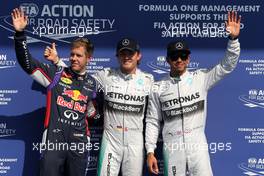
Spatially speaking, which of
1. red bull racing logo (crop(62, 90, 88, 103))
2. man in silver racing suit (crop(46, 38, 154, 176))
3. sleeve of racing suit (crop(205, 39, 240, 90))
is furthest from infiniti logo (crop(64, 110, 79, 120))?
sleeve of racing suit (crop(205, 39, 240, 90))

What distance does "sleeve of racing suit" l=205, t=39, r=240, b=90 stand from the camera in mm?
3377

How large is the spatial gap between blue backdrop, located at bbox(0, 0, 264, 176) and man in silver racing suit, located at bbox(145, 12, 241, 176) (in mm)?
439

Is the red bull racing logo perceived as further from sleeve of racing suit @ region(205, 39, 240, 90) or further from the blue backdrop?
sleeve of racing suit @ region(205, 39, 240, 90)

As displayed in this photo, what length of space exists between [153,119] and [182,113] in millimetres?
247

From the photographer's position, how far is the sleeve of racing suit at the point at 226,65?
133 inches

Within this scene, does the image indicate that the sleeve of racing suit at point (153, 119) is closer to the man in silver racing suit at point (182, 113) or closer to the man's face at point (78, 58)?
the man in silver racing suit at point (182, 113)

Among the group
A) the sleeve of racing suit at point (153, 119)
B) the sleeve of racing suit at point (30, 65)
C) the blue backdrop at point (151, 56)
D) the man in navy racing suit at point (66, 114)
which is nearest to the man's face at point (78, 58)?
the man in navy racing suit at point (66, 114)

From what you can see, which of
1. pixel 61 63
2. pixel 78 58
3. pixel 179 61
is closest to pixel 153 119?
pixel 179 61

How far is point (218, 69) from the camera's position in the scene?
11.5 feet

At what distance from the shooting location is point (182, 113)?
3564 mm

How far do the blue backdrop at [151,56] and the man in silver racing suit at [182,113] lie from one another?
439mm

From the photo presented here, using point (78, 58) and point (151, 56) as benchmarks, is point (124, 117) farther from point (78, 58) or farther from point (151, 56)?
point (151, 56)

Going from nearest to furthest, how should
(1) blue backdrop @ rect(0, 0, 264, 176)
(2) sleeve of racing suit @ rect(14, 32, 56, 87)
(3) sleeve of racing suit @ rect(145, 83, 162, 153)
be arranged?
(2) sleeve of racing suit @ rect(14, 32, 56, 87)
(3) sleeve of racing suit @ rect(145, 83, 162, 153)
(1) blue backdrop @ rect(0, 0, 264, 176)

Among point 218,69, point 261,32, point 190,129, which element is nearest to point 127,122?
point 190,129
